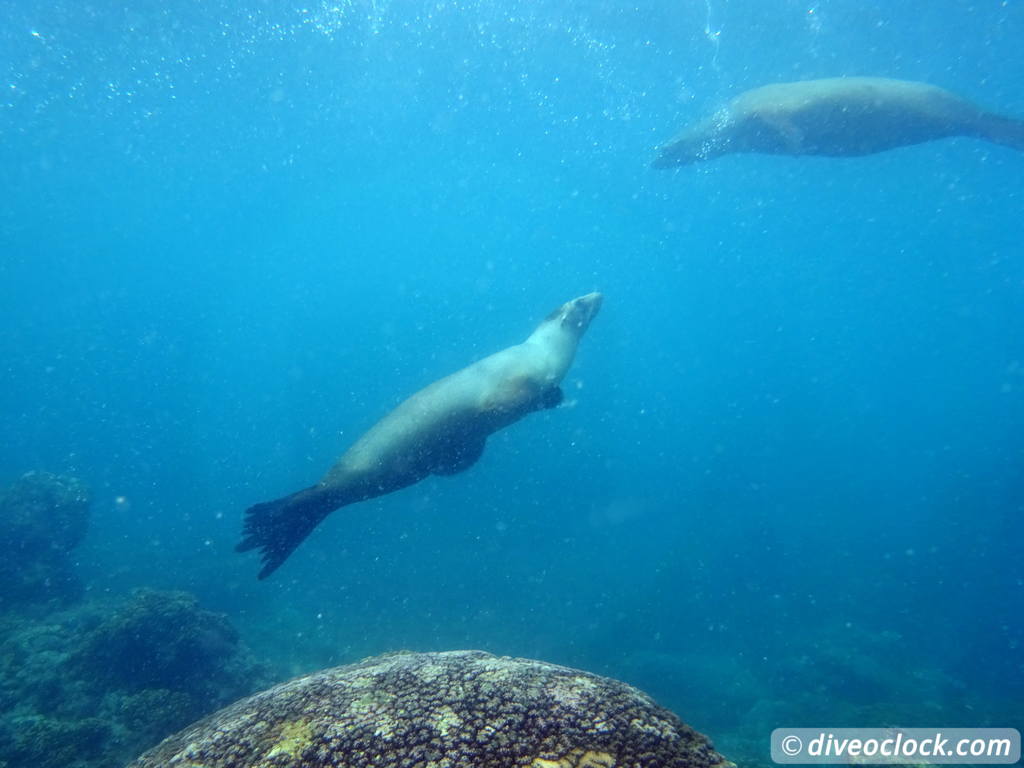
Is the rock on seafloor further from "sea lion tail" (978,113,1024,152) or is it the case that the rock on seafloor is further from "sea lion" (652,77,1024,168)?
"sea lion tail" (978,113,1024,152)

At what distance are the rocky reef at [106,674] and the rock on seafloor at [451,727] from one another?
246 inches

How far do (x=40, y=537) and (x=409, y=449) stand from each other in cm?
1248

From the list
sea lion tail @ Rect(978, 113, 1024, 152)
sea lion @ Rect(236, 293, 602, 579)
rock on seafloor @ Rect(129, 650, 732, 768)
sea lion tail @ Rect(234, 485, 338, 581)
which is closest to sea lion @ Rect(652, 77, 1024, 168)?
sea lion tail @ Rect(978, 113, 1024, 152)

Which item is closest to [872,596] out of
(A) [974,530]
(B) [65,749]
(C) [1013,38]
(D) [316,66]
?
(A) [974,530]

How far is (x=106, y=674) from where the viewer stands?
312 inches

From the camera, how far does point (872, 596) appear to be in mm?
17938

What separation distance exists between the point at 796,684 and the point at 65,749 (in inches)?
495

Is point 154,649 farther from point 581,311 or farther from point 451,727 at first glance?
point 451,727

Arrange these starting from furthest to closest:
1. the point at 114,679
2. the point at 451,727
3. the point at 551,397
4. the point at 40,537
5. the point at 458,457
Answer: the point at 40,537 → the point at 114,679 → the point at 551,397 → the point at 458,457 → the point at 451,727

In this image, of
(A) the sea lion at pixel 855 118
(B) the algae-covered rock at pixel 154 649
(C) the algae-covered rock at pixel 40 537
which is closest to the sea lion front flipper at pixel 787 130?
(A) the sea lion at pixel 855 118

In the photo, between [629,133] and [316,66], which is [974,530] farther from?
[316,66]

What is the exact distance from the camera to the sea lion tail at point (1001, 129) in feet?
27.8

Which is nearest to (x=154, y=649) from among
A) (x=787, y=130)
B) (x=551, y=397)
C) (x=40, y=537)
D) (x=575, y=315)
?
(x=40, y=537)

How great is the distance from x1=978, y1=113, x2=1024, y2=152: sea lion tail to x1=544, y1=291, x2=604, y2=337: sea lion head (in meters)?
6.51
